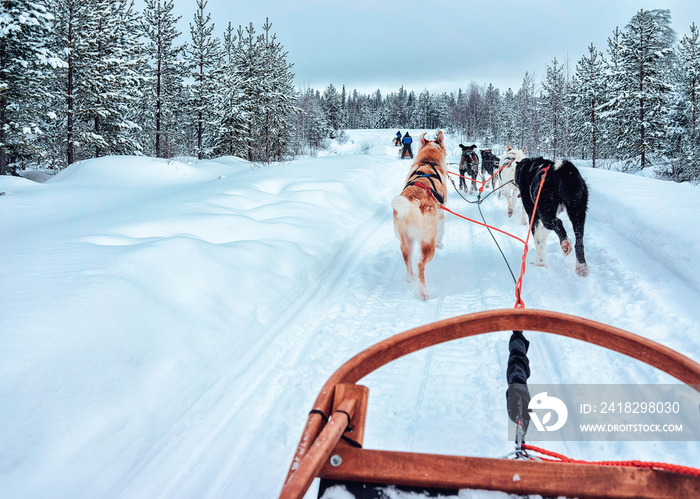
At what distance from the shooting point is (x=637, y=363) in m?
2.46

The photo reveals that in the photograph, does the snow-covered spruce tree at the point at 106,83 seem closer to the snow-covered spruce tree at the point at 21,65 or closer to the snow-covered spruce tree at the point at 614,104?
the snow-covered spruce tree at the point at 21,65

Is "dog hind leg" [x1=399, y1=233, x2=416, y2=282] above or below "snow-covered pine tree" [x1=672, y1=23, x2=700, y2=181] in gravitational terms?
below

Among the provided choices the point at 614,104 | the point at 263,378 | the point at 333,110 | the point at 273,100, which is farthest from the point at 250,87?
the point at 333,110

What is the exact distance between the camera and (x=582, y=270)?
164 inches

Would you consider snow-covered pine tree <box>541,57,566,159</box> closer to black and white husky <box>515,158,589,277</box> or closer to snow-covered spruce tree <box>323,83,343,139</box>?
snow-covered spruce tree <box>323,83,343,139</box>

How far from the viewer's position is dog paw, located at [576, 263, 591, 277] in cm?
415

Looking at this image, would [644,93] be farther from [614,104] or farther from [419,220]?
[419,220]

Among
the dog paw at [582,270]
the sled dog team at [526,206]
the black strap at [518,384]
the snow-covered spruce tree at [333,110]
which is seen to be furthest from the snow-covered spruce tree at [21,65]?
the snow-covered spruce tree at [333,110]

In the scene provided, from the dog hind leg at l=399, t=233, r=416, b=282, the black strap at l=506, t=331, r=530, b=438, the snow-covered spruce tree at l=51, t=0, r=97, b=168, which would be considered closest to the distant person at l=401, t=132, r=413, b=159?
the snow-covered spruce tree at l=51, t=0, r=97, b=168

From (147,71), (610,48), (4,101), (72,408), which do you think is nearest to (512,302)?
(72,408)

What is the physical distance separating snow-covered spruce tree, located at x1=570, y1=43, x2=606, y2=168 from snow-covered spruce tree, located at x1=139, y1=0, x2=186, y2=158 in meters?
26.7

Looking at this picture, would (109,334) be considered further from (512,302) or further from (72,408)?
(512,302)

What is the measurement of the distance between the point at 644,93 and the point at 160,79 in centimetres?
2838

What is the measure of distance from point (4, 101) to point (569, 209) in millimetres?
18521
